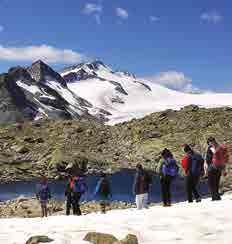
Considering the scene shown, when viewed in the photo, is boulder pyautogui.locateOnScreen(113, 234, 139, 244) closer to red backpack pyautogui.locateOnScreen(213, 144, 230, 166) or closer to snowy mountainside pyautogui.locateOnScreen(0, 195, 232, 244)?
snowy mountainside pyautogui.locateOnScreen(0, 195, 232, 244)

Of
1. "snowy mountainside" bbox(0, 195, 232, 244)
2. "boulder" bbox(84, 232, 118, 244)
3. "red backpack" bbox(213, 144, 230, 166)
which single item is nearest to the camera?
"boulder" bbox(84, 232, 118, 244)

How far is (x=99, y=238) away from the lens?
1727 cm

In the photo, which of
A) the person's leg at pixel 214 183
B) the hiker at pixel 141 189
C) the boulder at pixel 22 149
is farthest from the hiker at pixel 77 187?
the boulder at pixel 22 149

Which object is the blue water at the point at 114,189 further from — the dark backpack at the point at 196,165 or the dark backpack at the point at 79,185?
the dark backpack at the point at 196,165

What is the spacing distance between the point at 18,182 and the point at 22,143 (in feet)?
118

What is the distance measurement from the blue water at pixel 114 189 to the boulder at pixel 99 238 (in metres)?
43.6

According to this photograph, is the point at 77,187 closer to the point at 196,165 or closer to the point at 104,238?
the point at 196,165

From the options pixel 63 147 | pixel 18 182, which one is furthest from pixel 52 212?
pixel 63 147

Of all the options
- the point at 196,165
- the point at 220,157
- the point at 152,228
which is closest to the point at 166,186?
the point at 196,165

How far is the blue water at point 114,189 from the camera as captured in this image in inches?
2725

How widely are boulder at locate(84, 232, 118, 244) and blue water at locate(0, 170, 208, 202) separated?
4358 cm

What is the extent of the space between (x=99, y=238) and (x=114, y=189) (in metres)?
61.1

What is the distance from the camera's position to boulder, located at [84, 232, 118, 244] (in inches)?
677

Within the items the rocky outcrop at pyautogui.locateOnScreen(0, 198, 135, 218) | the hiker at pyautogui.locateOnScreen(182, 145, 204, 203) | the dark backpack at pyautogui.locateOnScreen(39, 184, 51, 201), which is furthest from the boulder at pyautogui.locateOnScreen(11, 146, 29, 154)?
the hiker at pyautogui.locateOnScreen(182, 145, 204, 203)
